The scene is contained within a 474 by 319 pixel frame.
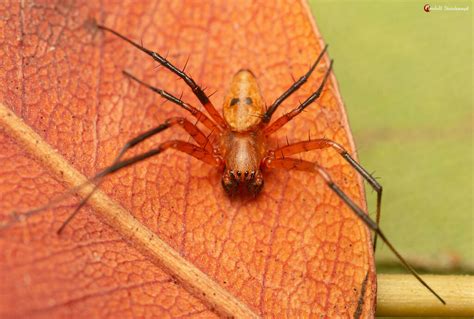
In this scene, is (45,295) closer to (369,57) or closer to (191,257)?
(191,257)

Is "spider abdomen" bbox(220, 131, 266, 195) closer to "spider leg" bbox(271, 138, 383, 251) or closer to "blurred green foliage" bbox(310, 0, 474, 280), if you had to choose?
"spider leg" bbox(271, 138, 383, 251)

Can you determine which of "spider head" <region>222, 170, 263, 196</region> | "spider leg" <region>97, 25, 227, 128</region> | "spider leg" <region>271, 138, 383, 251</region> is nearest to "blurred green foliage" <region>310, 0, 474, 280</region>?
"spider leg" <region>271, 138, 383, 251</region>

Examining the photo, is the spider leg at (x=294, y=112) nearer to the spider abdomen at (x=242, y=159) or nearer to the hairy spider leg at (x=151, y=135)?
the spider abdomen at (x=242, y=159)

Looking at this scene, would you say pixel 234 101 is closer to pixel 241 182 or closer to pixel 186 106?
pixel 186 106

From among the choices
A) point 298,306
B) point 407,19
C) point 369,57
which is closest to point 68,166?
point 298,306

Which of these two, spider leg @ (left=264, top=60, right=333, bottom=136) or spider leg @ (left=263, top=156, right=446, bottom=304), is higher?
spider leg @ (left=264, top=60, right=333, bottom=136)

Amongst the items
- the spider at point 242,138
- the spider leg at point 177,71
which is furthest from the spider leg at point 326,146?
the spider leg at point 177,71

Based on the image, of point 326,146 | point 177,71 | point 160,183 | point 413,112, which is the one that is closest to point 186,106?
point 177,71
